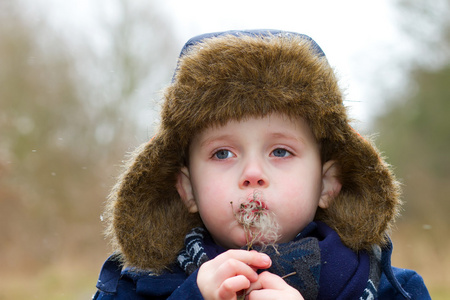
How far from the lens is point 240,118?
2.38 metres

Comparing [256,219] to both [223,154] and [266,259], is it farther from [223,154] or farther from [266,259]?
[223,154]

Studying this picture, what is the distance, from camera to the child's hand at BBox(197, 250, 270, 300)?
2.04 meters

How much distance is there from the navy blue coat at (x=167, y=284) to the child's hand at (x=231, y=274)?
0.36ft

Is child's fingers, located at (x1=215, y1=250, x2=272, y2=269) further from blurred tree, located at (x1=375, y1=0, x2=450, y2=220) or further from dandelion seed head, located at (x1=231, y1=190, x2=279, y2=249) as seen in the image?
blurred tree, located at (x1=375, y1=0, x2=450, y2=220)

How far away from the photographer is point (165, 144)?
255cm

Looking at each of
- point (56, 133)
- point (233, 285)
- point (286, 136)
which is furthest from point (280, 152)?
point (56, 133)

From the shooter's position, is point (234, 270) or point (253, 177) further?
point (253, 177)

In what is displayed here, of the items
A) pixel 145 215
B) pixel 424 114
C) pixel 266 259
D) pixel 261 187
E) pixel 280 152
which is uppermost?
pixel 424 114

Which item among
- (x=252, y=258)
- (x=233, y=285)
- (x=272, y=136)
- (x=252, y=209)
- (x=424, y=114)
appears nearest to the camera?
(x=233, y=285)

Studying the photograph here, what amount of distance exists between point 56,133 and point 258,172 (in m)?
11.9

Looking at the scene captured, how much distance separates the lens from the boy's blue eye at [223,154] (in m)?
2.40

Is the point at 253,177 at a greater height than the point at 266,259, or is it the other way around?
the point at 253,177

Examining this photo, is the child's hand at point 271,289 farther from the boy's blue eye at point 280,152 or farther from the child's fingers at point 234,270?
the boy's blue eye at point 280,152

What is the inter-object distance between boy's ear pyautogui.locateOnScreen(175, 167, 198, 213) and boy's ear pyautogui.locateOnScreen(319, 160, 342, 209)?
60cm
